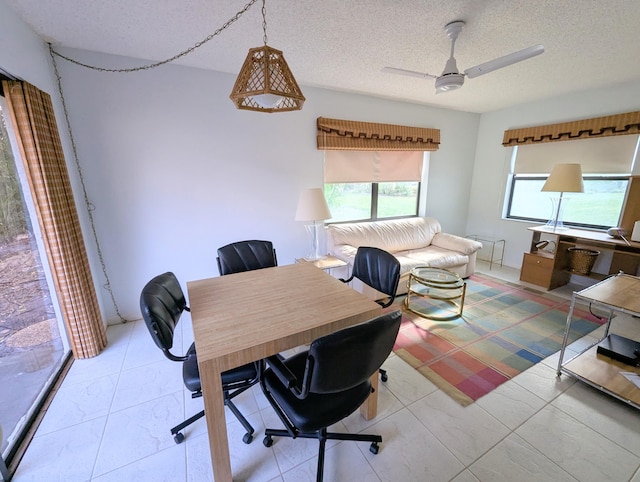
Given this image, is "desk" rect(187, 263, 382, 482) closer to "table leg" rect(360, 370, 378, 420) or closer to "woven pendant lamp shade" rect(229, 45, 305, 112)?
"table leg" rect(360, 370, 378, 420)

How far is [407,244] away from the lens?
12.9ft

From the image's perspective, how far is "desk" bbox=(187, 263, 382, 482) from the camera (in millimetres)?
1126

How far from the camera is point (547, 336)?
2480 mm

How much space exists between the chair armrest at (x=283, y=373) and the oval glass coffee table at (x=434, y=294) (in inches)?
74.3

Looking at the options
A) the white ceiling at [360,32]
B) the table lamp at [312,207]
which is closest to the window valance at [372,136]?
the white ceiling at [360,32]

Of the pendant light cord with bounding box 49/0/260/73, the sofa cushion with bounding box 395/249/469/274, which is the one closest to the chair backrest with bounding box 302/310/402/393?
the pendant light cord with bounding box 49/0/260/73

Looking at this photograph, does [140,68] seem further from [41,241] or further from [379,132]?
[379,132]

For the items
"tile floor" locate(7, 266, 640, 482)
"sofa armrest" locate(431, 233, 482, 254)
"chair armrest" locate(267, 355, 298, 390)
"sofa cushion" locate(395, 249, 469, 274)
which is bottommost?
"tile floor" locate(7, 266, 640, 482)

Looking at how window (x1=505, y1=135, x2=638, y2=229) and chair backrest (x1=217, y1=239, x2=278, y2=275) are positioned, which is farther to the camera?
window (x1=505, y1=135, x2=638, y2=229)

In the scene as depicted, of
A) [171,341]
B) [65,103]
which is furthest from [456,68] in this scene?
[65,103]

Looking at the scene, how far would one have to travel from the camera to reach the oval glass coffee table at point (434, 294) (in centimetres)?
268

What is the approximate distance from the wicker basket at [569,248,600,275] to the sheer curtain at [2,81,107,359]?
514cm

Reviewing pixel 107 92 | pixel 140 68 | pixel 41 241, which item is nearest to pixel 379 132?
pixel 140 68

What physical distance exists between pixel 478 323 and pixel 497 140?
10.6 ft
